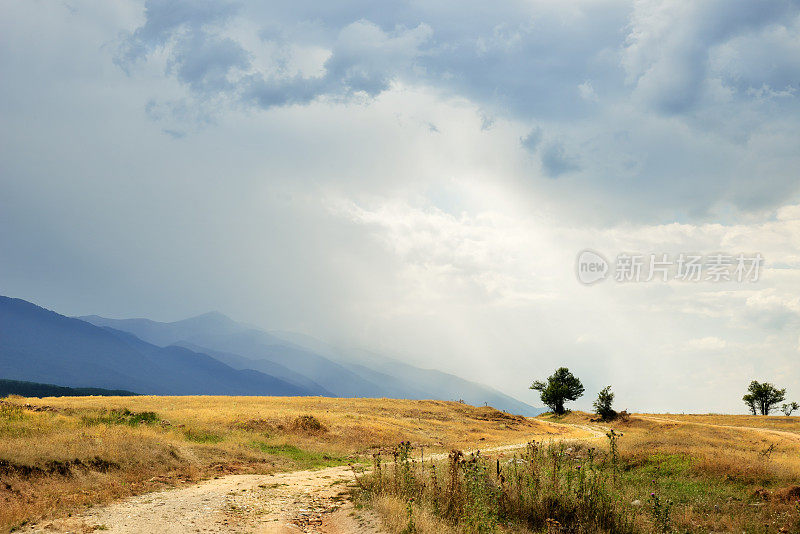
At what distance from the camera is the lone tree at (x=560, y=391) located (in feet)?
284

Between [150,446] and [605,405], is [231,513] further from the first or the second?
[605,405]

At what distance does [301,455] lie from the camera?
2580 centimetres

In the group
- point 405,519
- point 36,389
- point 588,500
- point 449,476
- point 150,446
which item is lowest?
point 36,389

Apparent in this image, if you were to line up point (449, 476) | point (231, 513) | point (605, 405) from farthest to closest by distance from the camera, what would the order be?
point (605, 405)
point (449, 476)
point (231, 513)

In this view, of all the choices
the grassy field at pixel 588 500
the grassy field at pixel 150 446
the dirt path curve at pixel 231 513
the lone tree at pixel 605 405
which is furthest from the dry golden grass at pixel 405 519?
the lone tree at pixel 605 405

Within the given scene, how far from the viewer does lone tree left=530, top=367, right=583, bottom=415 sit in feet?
284

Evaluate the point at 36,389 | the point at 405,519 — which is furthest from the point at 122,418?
the point at 36,389

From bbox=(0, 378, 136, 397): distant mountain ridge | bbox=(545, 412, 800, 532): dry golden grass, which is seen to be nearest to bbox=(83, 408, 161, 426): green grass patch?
bbox=(545, 412, 800, 532): dry golden grass

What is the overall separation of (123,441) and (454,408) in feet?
168

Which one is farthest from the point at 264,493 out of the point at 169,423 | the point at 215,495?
the point at 169,423

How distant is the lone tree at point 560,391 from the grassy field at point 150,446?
48.8 m

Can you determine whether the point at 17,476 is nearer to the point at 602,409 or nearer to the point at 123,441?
the point at 123,441

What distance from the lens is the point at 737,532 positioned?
1105 centimetres

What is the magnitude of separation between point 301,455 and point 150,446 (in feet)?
29.3
